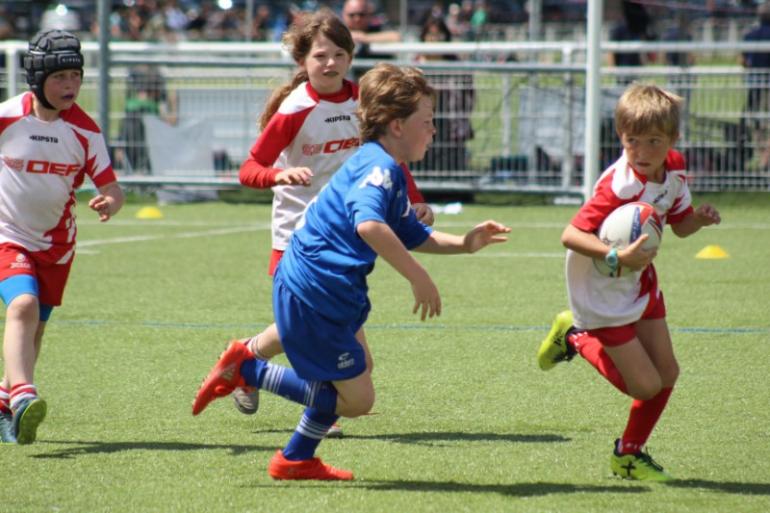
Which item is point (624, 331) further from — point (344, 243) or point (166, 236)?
point (166, 236)

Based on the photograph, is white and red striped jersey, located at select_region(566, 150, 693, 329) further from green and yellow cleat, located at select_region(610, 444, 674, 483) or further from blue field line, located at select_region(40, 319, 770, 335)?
blue field line, located at select_region(40, 319, 770, 335)

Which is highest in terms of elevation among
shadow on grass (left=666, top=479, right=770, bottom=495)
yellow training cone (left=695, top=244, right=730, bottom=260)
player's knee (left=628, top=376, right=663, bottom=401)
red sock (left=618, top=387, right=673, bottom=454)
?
player's knee (left=628, top=376, right=663, bottom=401)

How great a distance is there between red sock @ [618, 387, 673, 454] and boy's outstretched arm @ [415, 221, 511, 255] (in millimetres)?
816

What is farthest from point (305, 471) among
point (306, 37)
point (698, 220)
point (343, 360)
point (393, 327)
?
point (393, 327)

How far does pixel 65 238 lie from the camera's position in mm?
5660

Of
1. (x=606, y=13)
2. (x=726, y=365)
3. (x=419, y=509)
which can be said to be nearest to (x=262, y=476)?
(x=419, y=509)

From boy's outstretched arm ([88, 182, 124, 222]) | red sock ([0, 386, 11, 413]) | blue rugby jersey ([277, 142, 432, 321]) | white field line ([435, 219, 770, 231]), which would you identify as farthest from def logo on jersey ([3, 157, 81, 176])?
white field line ([435, 219, 770, 231])

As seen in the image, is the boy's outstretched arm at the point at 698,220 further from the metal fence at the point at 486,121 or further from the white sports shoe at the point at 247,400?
the metal fence at the point at 486,121

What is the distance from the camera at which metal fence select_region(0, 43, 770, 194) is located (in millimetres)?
14273

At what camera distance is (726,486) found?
15.3 ft

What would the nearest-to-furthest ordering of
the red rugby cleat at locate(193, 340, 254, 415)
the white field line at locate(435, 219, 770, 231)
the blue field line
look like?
the red rugby cleat at locate(193, 340, 254, 415), the blue field line, the white field line at locate(435, 219, 770, 231)

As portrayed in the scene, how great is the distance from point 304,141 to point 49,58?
1128mm

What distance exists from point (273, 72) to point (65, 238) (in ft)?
33.4

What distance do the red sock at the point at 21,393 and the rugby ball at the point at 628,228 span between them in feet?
7.22
